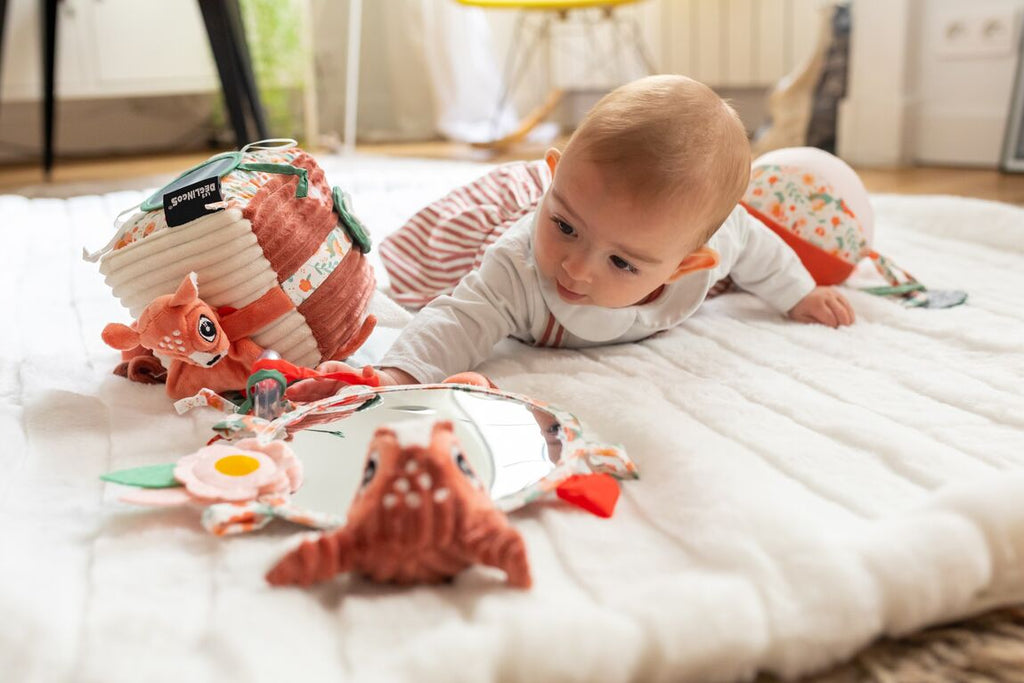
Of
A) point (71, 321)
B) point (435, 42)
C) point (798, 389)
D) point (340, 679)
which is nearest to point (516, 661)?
point (340, 679)

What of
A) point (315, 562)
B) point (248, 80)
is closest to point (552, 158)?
point (315, 562)

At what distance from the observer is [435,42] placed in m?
3.17

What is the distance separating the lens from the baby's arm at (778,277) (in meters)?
0.96

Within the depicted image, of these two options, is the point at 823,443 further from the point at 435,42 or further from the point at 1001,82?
the point at 435,42

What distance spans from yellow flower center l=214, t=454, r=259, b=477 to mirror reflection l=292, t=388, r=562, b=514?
31mm

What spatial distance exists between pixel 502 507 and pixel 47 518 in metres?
0.25

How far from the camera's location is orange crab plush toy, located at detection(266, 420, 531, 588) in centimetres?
46

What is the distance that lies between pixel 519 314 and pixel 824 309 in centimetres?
32

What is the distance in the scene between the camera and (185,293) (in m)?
0.69

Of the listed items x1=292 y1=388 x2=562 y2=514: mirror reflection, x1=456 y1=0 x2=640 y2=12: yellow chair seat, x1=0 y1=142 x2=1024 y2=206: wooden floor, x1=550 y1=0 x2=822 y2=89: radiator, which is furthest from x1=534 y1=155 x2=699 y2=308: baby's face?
x1=550 y1=0 x2=822 y2=89: radiator

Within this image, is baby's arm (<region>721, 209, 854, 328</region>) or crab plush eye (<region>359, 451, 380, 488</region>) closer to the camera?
crab plush eye (<region>359, 451, 380, 488</region>)

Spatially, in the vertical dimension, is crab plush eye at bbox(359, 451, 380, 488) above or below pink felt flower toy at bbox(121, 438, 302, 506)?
above

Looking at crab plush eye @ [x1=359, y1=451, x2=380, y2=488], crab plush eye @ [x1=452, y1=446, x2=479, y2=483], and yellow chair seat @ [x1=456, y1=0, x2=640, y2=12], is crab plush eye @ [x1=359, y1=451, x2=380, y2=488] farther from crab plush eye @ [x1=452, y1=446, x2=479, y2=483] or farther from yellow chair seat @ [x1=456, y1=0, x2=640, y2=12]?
yellow chair seat @ [x1=456, y1=0, x2=640, y2=12]

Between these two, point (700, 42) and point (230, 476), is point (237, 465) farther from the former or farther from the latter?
point (700, 42)
